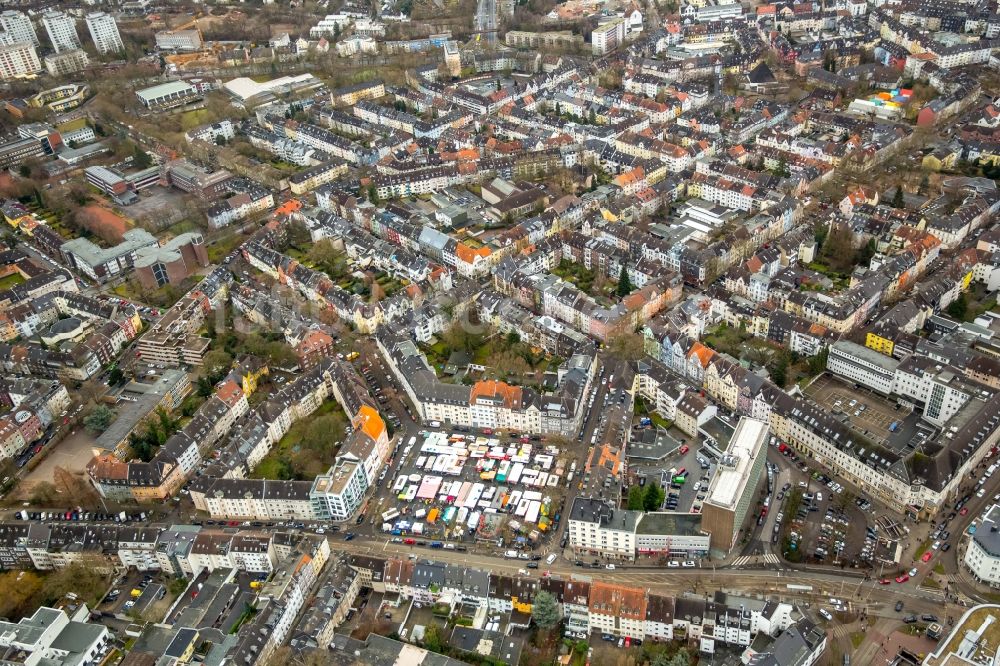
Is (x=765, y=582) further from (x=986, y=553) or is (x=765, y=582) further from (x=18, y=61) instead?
(x=18, y=61)

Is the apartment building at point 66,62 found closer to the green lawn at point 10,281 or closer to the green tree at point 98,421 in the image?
the green lawn at point 10,281

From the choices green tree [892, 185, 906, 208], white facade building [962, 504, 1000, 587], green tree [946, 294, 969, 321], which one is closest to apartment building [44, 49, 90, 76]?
green tree [892, 185, 906, 208]

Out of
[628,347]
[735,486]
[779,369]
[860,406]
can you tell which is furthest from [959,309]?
[735,486]

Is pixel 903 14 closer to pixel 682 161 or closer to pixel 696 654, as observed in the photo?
pixel 682 161

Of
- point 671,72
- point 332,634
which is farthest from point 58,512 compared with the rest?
point 671,72

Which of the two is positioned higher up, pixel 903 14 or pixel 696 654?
pixel 903 14

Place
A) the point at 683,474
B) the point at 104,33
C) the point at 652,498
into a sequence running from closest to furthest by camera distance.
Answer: the point at 652,498
the point at 683,474
the point at 104,33

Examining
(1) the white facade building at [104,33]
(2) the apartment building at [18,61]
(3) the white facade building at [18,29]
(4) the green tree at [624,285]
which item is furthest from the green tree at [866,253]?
(3) the white facade building at [18,29]
